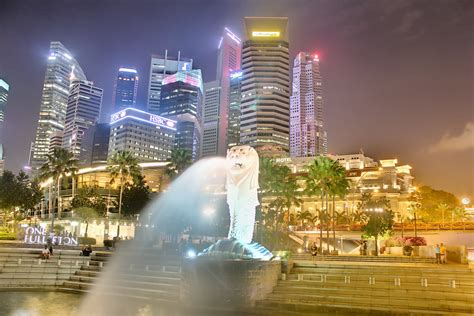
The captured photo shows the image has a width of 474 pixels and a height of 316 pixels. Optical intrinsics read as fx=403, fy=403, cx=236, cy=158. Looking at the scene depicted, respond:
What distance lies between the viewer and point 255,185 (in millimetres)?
24281

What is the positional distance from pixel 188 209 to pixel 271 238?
12.9m

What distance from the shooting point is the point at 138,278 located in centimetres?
2664

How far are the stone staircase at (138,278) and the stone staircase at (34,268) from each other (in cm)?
83

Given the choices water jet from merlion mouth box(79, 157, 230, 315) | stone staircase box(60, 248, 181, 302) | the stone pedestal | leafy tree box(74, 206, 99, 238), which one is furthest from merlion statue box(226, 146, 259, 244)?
leafy tree box(74, 206, 99, 238)

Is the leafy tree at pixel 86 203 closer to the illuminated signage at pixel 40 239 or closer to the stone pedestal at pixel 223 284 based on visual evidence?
the illuminated signage at pixel 40 239

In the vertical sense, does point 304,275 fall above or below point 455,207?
below

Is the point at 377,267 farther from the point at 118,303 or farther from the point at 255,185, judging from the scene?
the point at 118,303

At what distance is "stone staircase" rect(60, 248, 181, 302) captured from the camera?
24.2m

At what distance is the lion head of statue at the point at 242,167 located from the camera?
23.9 metres

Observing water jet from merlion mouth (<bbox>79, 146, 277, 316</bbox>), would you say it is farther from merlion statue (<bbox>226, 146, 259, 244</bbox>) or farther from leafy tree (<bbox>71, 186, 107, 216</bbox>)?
leafy tree (<bbox>71, 186, 107, 216</bbox>)

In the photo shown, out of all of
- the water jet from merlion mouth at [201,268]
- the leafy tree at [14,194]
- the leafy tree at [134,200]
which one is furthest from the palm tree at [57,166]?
the water jet from merlion mouth at [201,268]

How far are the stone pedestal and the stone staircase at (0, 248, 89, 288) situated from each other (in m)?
11.8

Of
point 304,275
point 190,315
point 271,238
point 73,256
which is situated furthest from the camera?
point 271,238

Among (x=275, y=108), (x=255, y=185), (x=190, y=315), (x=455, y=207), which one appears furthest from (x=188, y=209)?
(x=275, y=108)
